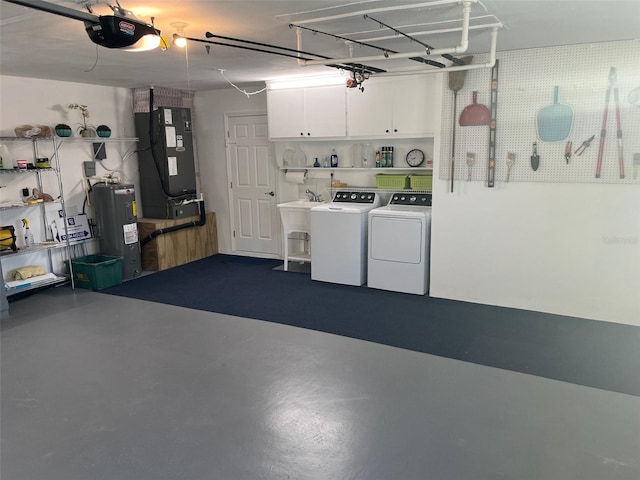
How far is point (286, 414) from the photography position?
9.26 ft

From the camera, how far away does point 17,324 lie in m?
4.42

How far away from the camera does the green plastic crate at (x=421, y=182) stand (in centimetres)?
542

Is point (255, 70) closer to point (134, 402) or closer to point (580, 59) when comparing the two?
point (580, 59)

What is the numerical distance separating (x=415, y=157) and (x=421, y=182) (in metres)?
0.35

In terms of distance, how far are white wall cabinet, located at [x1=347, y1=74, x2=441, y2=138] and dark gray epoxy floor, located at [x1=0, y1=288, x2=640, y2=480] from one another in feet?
8.48

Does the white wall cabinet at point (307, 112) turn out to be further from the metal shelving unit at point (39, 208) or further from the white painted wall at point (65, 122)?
the metal shelving unit at point (39, 208)

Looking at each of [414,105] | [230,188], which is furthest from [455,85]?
[230,188]

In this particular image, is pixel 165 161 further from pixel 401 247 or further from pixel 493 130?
pixel 493 130

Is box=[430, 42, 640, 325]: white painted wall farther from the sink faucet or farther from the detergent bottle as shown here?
the detergent bottle

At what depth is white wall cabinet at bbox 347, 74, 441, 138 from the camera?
516 cm

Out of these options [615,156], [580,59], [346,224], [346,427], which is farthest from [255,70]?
[346,427]

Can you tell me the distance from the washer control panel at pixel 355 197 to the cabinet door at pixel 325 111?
728 millimetres

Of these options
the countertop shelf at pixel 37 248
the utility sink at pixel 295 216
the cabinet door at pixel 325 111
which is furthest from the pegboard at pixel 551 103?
the countertop shelf at pixel 37 248

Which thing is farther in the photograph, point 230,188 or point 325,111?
point 230,188
